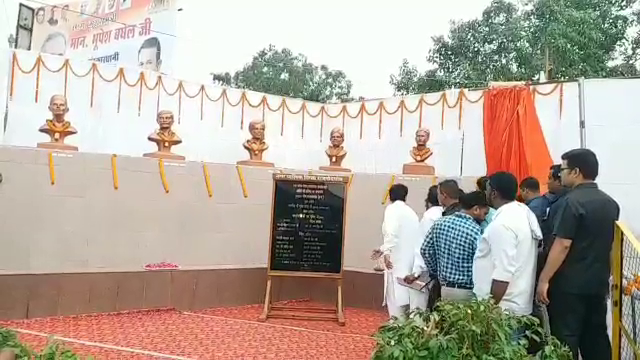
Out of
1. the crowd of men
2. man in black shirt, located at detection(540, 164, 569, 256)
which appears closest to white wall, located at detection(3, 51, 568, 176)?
man in black shirt, located at detection(540, 164, 569, 256)

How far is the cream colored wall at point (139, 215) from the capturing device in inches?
207

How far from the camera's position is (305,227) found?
5855 millimetres

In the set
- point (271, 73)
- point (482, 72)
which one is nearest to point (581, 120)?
point (482, 72)

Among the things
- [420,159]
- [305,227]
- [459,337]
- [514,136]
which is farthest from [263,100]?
[459,337]

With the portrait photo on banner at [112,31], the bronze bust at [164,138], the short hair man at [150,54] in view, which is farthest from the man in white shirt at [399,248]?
the short hair man at [150,54]

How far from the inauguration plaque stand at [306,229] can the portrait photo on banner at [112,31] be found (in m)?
9.43

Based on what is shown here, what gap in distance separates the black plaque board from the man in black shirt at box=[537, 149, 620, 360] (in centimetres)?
281

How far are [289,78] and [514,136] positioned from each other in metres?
16.9

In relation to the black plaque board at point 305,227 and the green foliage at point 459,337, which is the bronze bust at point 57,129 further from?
the green foliage at point 459,337

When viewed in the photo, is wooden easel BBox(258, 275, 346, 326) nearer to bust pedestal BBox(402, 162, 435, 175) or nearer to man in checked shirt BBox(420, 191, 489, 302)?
bust pedestal BBox(402, 162, 435, 175)

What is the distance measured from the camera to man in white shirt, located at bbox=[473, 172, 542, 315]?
3.03m

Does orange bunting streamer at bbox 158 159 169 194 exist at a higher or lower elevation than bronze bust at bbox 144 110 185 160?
lower

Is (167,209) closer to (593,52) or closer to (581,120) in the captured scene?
(581,120)

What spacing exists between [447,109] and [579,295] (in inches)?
184
